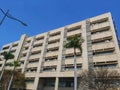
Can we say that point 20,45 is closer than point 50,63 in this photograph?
No

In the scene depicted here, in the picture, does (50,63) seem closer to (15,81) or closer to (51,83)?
(51,83)

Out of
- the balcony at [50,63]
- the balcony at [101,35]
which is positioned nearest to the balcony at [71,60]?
the balcony at [50,63]

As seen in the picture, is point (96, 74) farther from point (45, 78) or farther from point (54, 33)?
point (54, 33)

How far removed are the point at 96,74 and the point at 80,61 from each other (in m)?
11.7

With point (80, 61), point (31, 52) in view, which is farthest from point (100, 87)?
point (31, 52)

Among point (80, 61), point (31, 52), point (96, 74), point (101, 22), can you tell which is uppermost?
point (101, 22)

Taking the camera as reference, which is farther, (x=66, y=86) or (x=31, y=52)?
(x=31, y=52)

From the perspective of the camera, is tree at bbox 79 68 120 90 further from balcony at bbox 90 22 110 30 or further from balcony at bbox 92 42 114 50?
balcony at bbox 90 22 110 30

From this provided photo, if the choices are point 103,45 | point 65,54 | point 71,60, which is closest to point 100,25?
point 103,45

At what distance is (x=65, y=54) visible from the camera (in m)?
50.6

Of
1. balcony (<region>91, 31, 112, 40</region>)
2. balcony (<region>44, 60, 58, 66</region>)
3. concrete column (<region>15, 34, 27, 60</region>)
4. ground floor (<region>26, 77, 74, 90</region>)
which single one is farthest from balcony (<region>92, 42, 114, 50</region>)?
concrete column (<region>15, 34, 27, 60</region>)

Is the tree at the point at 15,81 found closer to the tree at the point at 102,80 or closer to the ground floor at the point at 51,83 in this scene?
the ground floor at the point at 51,83

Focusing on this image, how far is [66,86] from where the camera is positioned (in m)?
46.1

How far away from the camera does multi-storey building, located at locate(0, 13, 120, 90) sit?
42.1 metres
